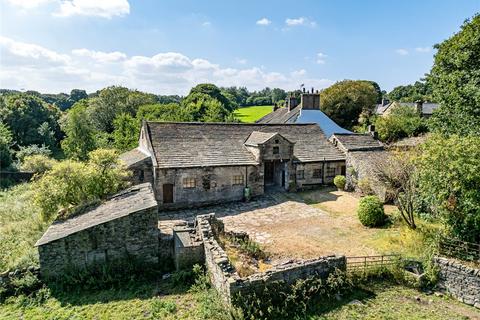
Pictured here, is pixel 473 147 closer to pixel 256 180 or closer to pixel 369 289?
pixel 369 289

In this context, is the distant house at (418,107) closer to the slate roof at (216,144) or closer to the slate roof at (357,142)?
the slate roof at (357,142)

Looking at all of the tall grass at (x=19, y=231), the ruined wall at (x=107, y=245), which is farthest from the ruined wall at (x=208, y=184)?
the ruined wall at (x=107, y=245)

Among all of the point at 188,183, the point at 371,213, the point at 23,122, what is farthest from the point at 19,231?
the point at 23,122

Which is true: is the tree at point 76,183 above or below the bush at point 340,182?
above

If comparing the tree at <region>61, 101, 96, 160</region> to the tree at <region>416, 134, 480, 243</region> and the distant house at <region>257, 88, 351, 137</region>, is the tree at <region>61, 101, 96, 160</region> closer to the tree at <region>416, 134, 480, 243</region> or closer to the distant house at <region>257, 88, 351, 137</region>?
the distant house at <region>257, 88, 351, 137</region>

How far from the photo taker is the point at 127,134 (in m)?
38.8

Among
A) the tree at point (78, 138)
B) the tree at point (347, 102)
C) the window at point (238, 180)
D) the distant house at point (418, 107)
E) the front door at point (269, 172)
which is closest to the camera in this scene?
the window at point (238, 180)

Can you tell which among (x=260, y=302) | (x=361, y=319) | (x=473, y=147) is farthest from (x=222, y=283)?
(x=473, y=147)

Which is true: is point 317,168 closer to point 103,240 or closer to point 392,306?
point 392,306

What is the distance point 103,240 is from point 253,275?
664cm

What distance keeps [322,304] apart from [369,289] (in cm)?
237

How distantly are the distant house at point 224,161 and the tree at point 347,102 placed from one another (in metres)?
27.3

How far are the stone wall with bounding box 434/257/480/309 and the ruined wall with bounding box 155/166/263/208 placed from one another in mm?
14167

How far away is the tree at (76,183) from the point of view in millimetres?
16312
